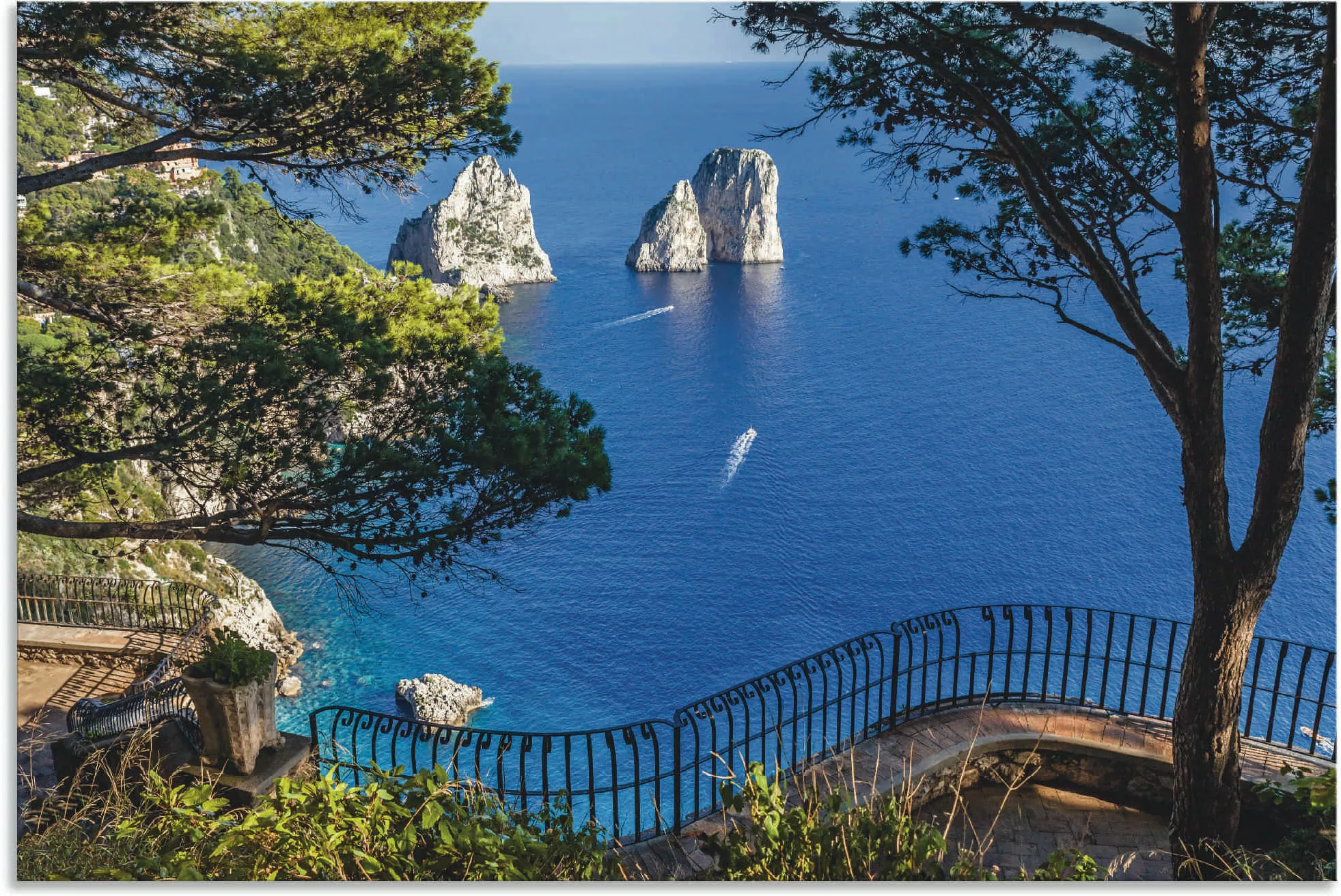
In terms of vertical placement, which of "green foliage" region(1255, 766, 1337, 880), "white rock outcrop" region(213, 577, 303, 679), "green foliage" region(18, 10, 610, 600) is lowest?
"white rock outcrop" region(213, 577, 303, 679)

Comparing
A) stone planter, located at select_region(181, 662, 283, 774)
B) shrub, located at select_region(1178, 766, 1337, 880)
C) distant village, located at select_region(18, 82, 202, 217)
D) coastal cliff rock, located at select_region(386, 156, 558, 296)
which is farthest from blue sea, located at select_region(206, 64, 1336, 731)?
shrub, located at select_region(1178, 766, 1337, 880)

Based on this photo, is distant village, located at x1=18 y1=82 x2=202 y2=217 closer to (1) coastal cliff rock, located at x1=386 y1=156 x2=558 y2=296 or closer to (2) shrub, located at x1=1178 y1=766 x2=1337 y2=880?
(2) shrub, located at x1=1178 y1=766 x2=1337 y2=880

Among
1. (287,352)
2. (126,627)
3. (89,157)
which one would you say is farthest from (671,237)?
(287,352)

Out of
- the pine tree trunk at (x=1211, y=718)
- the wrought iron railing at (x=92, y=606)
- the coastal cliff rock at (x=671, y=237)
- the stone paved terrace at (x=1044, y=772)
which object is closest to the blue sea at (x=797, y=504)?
the coastal cliff rock at (x=671, y=237)

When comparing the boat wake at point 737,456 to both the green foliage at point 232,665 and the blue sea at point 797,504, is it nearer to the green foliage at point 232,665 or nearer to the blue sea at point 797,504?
the blue sea at point 797,504

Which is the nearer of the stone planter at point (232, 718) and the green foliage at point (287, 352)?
the stone planter at point (232, 718)

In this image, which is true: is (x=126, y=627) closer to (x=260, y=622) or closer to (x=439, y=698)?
(x=439, y=698)
